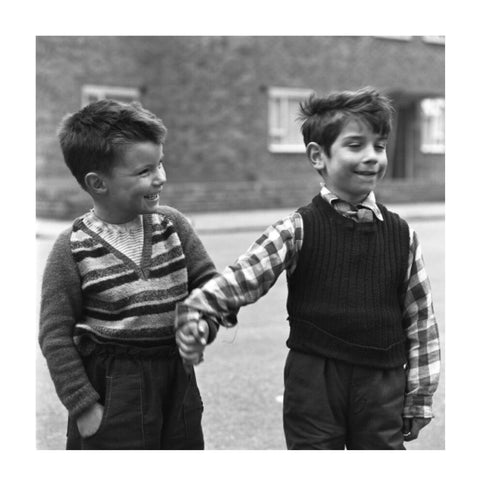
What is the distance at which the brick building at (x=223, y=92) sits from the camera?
706 inches

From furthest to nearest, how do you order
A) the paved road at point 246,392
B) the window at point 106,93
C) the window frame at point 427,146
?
the window frame at point 427,146
the window at point 106,93
the paved road at point 246,392

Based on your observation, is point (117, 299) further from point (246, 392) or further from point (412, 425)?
point (246, 392)

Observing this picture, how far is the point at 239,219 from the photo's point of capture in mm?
15531

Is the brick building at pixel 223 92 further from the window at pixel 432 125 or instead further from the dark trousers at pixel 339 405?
the dark trousers at pixel 339 405

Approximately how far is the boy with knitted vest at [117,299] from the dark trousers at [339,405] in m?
0.31

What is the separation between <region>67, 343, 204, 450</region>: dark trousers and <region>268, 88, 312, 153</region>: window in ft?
59.4

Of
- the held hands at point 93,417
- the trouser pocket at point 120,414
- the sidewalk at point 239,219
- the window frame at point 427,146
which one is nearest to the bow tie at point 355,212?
the trouser pocket at point 120,414

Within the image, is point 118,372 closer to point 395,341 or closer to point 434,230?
point 395,341

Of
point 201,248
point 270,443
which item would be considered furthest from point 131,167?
point 270,443

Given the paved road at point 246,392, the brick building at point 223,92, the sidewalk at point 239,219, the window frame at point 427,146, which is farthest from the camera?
the window frame at point 427,146

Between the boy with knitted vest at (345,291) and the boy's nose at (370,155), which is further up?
the boy's nose at (370,155)

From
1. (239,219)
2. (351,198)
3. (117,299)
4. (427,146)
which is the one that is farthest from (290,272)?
(427,146)

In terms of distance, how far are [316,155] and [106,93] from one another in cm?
1728

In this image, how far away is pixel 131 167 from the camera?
7.63ft
